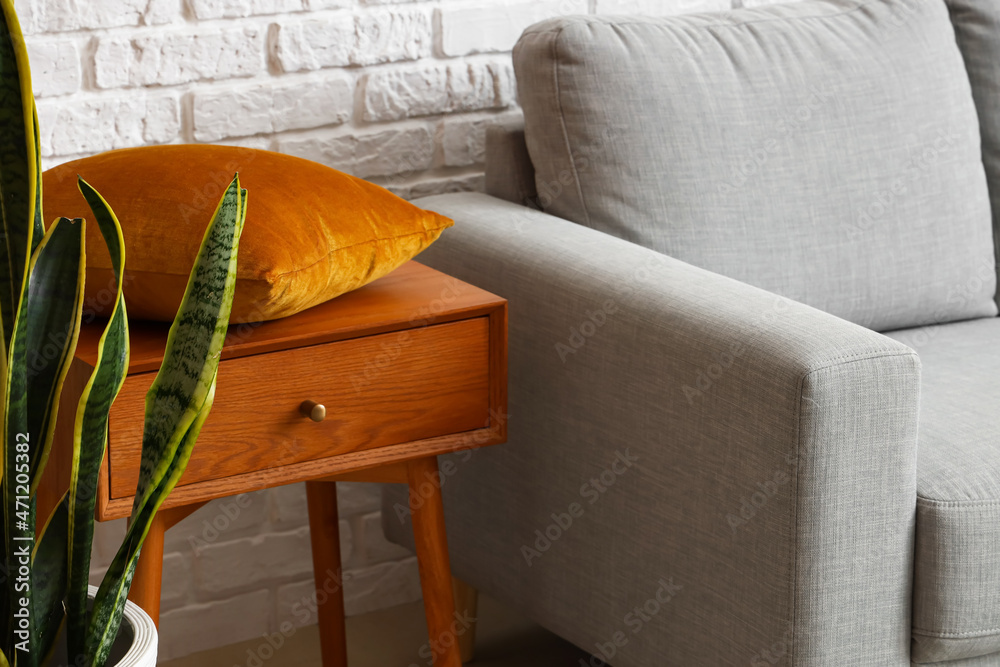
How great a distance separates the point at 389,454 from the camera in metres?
1.12

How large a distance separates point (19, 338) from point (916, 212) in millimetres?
1251

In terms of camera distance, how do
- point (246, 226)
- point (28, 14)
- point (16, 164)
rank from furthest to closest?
point (28, 14), point (246, 226), point (16, 164)

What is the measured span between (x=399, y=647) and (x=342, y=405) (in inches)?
28.7

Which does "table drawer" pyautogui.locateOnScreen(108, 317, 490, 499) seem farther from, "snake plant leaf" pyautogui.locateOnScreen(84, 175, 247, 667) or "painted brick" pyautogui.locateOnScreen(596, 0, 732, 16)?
"painted brick" pyautogui.locateOnScreen(596, 0, 732, 16)

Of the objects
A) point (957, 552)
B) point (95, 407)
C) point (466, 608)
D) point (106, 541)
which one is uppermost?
point (95, 407)

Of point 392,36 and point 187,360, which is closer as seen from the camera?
point 187,360

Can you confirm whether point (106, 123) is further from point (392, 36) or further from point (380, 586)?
point (380, 586)

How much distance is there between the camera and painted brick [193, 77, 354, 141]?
1.50 meters

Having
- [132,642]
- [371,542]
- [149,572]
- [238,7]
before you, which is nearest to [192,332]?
[132,642]

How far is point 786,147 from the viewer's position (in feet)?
4.95

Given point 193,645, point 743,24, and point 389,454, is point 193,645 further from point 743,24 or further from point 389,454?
point 743,24

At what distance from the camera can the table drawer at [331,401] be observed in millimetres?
1007

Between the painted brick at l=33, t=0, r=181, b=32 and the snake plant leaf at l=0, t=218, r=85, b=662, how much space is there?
694mm

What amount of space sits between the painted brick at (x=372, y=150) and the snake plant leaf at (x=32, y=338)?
798mm
